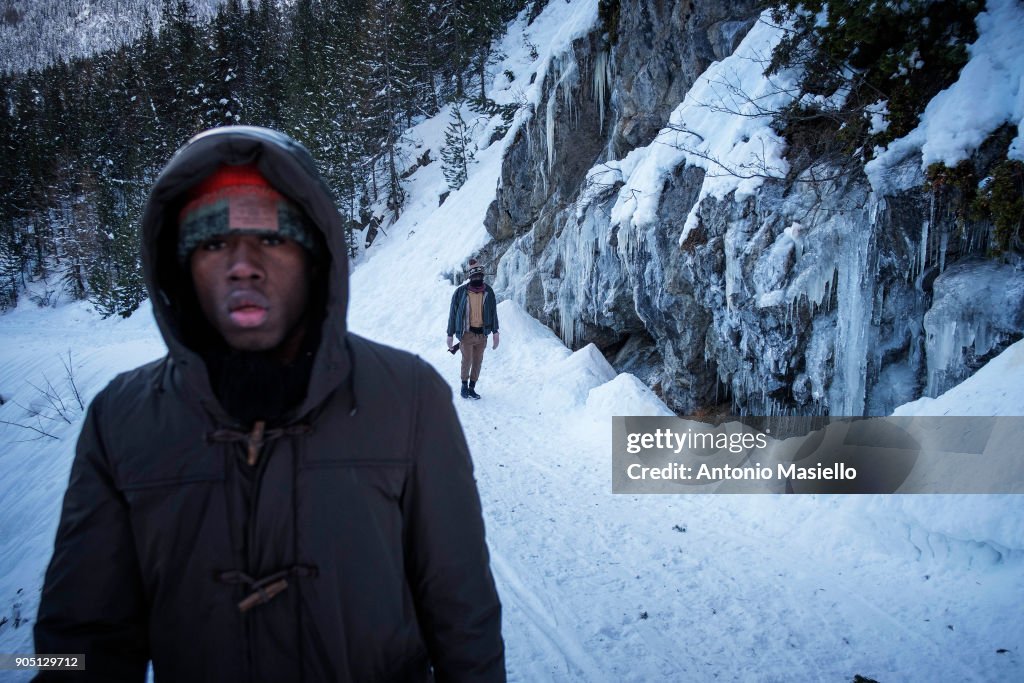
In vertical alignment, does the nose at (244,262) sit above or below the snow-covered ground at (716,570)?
above

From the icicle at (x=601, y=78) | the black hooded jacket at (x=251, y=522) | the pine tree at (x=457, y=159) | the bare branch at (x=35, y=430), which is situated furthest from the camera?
the pine tree at (x=457, y=159)

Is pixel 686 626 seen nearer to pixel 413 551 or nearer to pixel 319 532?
pixel 413 551

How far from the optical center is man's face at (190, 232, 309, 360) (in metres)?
1.24

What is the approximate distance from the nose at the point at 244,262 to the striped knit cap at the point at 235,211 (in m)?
0.04

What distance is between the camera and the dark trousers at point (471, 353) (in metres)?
8.30

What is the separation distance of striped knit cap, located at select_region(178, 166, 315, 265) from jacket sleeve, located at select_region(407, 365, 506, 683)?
0.57 metres

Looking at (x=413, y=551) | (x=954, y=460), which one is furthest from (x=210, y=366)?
(x=954, y=460)

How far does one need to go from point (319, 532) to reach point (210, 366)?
1.73 feet

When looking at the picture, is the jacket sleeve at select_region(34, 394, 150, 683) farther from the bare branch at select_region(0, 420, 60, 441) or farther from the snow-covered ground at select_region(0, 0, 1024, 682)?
the bare branch at select_region(0, 420, 60, 441)

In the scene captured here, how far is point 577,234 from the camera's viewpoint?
10.4 meters

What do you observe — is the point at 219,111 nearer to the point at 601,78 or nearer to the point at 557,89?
the point at 557,89

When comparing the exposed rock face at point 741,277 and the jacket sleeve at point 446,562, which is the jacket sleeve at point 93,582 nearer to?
the jacket sleeve at point 446,562

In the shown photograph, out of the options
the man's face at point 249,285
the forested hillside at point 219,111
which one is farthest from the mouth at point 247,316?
the forested hillside at point 219,111

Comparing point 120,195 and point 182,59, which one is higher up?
point 182,59
